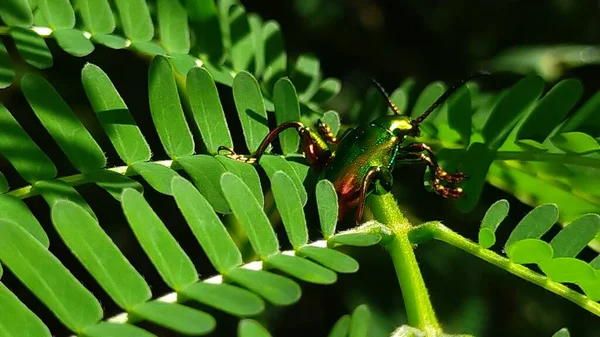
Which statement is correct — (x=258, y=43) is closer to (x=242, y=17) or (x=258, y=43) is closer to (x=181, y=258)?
(x=242, y=17)

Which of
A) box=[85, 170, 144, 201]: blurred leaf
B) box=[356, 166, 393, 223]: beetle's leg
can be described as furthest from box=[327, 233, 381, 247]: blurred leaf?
box=[85, 170, 144, 201]: blurred leaf

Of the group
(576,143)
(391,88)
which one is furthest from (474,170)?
(391,88)

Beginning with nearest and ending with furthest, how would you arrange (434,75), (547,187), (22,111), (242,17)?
(547,187) → (242,17) → (22,111) → (434,75)

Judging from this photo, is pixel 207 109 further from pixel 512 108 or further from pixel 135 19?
pixel 512 108

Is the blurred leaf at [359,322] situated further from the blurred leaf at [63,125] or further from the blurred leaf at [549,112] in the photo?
the blurred leaf at [549,112]

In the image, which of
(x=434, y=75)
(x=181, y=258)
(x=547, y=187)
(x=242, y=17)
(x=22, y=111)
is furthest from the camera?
(x=434, y=75)

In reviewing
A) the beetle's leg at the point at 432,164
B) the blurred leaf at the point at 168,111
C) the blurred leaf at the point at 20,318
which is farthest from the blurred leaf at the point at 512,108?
the blurred leaf at the point at 20,318

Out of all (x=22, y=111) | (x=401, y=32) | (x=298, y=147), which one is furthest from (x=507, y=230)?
(x=22, y=111)
